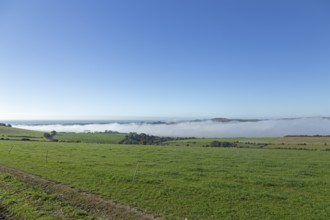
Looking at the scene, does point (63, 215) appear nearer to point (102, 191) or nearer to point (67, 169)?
point (102, 191)

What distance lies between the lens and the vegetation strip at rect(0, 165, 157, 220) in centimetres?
1570

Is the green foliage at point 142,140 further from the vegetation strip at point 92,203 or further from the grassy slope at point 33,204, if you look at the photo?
the grassy slope at point 33,204

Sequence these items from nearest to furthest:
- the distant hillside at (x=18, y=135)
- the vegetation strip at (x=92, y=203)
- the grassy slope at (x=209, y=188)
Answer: the vegetation strip at (x=92, y=203) < the grassy slope at (x=209, y=188) < the distant hillside at (x=18, y=135)

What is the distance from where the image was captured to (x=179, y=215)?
15867 mm

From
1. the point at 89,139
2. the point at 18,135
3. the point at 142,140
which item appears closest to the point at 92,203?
the point at 142,140

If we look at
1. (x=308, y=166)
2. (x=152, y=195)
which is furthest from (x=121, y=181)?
(x=308, y=166)

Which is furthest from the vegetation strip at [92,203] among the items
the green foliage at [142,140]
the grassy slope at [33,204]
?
the green foliage at [142,140]

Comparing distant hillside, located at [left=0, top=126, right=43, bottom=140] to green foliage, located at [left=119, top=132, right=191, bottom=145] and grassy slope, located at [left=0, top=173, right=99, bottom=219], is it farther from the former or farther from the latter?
grassy slope, located at [left=0, top=173, right=99, bottom=219]

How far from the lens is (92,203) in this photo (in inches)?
695

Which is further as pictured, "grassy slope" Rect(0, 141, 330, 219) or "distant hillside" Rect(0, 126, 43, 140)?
"distant hillside" Rect(0, 126, 43, 140)

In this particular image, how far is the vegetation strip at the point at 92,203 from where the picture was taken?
15.7m

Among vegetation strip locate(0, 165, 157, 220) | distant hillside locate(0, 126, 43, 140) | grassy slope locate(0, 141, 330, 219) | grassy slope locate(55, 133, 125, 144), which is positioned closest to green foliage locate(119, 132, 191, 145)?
grassy slope locate(55, 133, 125, 144)

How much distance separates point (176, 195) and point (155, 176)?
20.4 feet

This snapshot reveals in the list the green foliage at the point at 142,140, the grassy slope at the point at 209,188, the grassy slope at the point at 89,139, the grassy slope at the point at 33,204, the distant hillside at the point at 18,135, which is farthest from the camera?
the grassy slope at the point at 89,139
